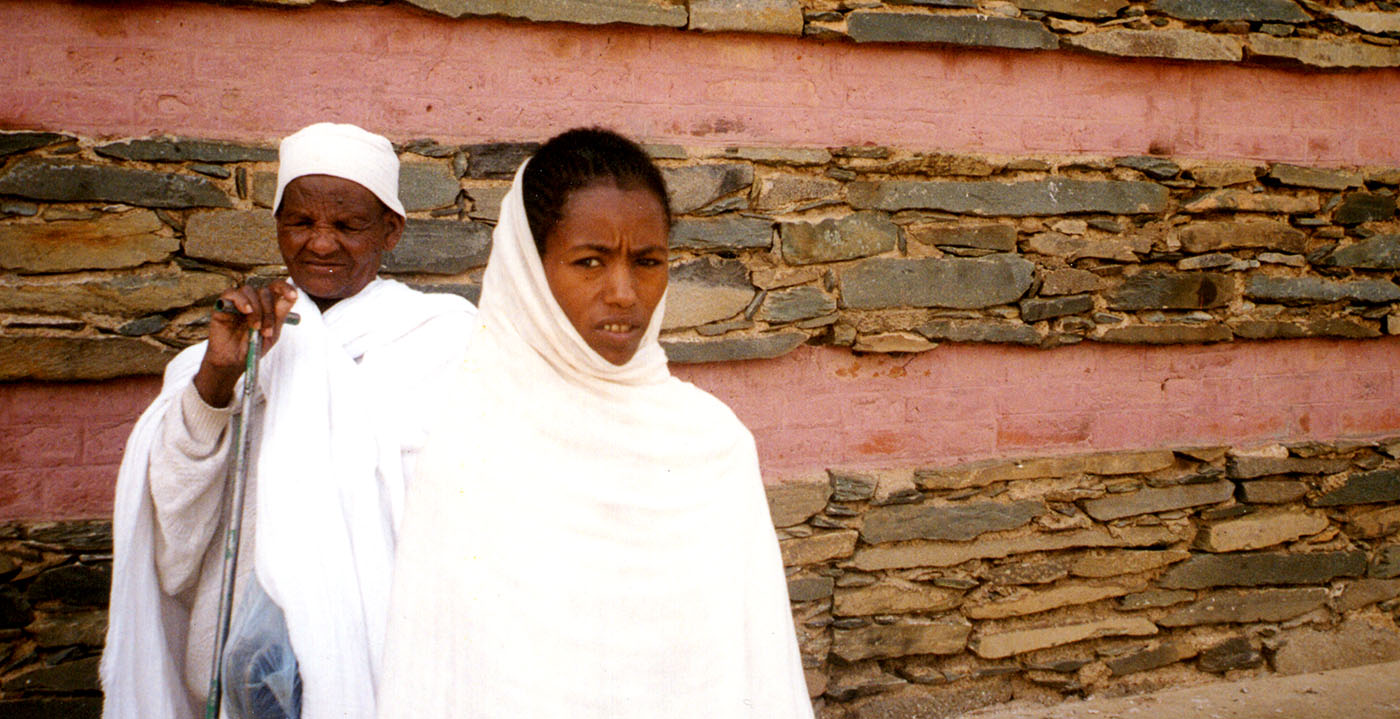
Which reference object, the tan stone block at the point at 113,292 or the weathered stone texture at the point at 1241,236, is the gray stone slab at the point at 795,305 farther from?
the tan stone block at the point at 113,292

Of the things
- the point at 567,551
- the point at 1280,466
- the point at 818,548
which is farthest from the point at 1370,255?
the point at 567,551

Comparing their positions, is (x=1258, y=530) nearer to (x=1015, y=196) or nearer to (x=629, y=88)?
(x=1015, y=196)

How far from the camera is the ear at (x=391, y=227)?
2383 millimetres

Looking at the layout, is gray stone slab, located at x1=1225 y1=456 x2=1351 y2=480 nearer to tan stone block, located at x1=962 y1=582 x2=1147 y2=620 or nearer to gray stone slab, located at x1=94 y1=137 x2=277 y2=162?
tan stone block, located at x1=962 y1=582 x2=1147 y2=620

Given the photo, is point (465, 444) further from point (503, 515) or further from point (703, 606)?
point (703, 606)

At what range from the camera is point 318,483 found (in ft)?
6.37

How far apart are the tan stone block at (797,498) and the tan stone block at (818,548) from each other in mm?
71

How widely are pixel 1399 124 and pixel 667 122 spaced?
2.99 m

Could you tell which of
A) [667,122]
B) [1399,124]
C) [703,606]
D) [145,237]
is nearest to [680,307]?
[667,122]

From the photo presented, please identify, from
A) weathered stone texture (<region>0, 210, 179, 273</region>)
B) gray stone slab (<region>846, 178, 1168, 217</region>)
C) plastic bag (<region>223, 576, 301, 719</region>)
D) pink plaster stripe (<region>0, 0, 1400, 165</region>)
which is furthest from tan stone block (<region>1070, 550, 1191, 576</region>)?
weathered stone texture (<region>0, 210, 179, 273</region>)

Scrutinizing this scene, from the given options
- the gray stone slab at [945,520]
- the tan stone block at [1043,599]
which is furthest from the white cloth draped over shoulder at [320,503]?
the tan stone block at [1043,599]

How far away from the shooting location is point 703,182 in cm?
346

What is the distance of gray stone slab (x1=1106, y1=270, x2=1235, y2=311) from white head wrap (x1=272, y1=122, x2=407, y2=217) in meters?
2.72

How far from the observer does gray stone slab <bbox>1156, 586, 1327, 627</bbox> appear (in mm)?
4113
